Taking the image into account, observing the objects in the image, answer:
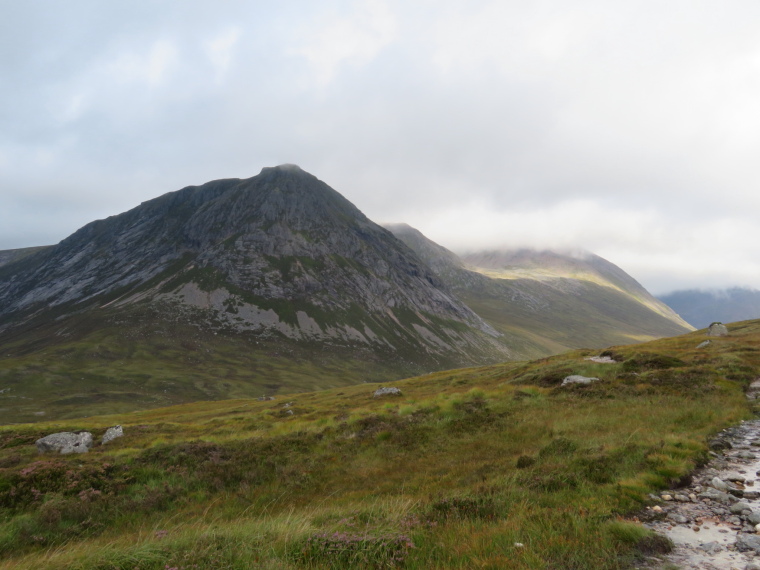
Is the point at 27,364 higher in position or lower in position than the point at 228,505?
lower

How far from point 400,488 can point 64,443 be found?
2579cm

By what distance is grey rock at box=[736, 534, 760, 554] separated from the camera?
6.56 meters

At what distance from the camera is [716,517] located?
7.95m

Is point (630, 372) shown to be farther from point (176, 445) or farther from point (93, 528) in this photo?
point (93, 528)

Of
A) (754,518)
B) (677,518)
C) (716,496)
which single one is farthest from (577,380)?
(677,518)

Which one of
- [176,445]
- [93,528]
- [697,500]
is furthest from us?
[176,445]

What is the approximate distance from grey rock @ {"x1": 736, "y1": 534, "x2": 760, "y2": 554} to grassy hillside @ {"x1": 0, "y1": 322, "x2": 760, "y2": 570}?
1.56 metres

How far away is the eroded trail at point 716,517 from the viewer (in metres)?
6.37

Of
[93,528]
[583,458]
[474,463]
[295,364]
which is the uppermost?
[583,458]

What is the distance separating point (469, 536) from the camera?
717 cm

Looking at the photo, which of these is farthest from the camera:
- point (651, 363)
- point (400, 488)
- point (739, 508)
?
point (651, 363)

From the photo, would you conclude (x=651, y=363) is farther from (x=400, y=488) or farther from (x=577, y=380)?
(x=400, y=488)

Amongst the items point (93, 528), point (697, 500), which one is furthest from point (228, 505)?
point (697, 500)

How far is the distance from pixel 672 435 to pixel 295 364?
19352cm
